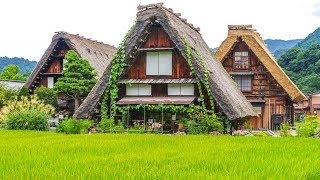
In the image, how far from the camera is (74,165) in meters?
6.75

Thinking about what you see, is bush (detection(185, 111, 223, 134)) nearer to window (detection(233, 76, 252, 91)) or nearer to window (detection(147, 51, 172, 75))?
window (detection(147, 51, 172, 75))

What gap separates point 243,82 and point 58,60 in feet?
36.0

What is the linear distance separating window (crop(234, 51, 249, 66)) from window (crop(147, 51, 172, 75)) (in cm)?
815

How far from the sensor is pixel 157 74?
19.9 m

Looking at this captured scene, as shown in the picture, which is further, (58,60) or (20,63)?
(20,63)

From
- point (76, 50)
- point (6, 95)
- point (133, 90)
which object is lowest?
point (6, 95)

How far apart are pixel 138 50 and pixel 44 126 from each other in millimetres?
4758

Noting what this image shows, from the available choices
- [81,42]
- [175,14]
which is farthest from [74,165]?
[81,42]

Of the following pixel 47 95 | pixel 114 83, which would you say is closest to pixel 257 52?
pixel 114 83

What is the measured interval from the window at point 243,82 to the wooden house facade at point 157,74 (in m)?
7.19

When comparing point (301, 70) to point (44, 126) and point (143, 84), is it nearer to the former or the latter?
point (143, 84)

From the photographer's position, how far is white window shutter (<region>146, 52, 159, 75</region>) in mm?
19984

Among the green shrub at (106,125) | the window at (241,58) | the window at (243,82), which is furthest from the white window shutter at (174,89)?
the window at (241,58)

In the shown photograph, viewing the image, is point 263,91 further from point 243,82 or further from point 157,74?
point 157,74
